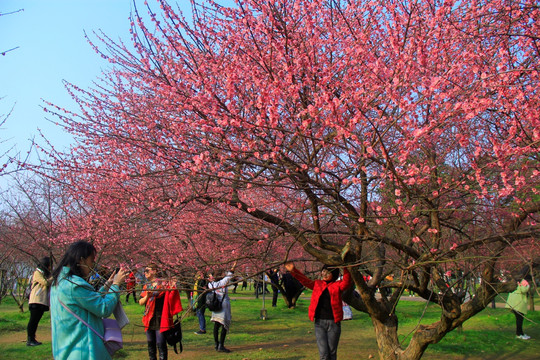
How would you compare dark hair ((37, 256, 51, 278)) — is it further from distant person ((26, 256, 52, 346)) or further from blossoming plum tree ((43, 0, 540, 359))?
blossoming plum tree ((43, 0, 540, 359))

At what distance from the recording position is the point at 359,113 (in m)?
3.88

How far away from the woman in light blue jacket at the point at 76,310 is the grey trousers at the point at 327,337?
279 centimetres

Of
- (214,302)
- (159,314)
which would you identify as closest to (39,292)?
(214,302)

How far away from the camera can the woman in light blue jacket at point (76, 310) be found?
3.33 metres

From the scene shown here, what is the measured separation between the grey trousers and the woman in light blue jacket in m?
2.79

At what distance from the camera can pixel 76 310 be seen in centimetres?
340

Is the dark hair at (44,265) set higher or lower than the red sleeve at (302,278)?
higher

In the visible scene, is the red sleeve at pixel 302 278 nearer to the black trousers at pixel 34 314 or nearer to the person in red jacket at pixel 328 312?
the person in red jacket at pixel 328 312

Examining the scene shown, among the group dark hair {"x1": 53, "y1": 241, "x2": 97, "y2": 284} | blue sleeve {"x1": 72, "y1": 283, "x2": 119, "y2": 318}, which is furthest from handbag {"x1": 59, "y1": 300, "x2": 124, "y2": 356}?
dark hair {"x1": 53, "y1": 241, "x2": 97, "y2": 284}

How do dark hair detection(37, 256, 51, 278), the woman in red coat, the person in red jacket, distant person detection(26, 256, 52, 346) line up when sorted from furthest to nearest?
dark hair detection(37, 256, 51, 278)
distant person detection(26, 256, 52, 346)
the woman in red coat
the person in red jacket

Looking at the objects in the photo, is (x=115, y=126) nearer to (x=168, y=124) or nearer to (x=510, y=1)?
(x=168, y=124)

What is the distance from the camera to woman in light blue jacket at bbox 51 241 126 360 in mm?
3332

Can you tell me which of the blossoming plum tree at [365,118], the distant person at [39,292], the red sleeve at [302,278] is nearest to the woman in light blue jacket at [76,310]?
the blossoming plum tree at [365,118]

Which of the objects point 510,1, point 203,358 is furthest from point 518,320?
point 510,1
